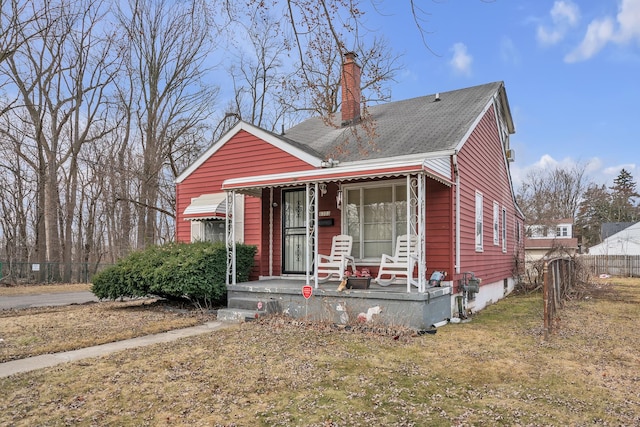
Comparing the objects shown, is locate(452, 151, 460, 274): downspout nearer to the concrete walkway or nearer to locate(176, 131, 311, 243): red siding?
locate(176, 131, 311, 243): red siding

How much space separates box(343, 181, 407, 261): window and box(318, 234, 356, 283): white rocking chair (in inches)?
14.0

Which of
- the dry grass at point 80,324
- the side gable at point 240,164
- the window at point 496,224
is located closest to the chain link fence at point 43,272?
the dry grass at point 80,324

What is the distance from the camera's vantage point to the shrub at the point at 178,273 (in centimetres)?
866

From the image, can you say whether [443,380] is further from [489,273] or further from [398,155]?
[489,273]

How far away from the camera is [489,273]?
11.4 meters

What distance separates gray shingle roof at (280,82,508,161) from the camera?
9273mm

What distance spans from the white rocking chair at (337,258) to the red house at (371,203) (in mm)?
104

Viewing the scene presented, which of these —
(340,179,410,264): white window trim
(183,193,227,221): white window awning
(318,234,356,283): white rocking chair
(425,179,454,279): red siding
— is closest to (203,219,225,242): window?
(183,193,227,221): white window awning

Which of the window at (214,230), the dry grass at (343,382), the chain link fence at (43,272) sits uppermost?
the window at (214,230)

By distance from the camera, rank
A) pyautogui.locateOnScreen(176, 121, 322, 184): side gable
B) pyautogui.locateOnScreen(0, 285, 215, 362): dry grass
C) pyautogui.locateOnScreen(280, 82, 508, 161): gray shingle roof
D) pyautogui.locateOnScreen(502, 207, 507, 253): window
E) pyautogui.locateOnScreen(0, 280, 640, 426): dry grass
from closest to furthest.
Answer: pyautogui.locateOnScreen(0, 280, 640, 426): dry grass < pyautogui.locateOnScreen(0, 285, 215, 362): dry grass < pyautogui.locateOnScreen(280, 82, 508, 161): gray shingle roof < pyautogui.locateOnScreen(176, 121, 322, 184): side gable < pyautogui.locateOnScreen(502, 207, 507, 253): window

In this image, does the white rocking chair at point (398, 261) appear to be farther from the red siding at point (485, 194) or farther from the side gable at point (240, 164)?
the side gable at point (240, 164)

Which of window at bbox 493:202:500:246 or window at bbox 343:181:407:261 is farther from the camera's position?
window at bbox 493:202:500:246

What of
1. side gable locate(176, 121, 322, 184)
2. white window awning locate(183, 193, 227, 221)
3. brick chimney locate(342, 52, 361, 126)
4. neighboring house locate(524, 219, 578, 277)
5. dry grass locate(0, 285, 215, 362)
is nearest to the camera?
dry grass locate(0, 285, 215, 362)

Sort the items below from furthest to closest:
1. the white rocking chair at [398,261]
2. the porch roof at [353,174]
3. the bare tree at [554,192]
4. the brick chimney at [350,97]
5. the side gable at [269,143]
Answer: the bare tree at [554,192]
the brick chimney at [350,97]
the side gable at [269,143]
the white rocking chair at [398,261]
the porch roof at [353,174]
